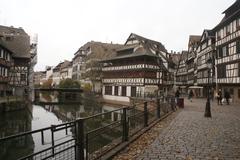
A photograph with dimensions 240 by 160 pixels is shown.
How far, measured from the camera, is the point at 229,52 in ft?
113

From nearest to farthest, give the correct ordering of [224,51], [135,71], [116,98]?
1. [224,51]
2. [135,71]
3. [116,98]

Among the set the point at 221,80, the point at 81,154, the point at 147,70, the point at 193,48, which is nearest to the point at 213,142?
the point at 81,154

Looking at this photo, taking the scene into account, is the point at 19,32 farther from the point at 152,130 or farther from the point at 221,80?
the point at 152,130

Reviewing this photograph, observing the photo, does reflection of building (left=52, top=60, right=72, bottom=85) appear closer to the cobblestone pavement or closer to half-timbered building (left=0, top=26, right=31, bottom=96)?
half-timbered building (left=0, top=26, right=31, bottom=96)

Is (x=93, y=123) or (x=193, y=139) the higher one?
(x=193, y=139)

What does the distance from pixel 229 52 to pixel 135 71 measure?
1510 centimetres

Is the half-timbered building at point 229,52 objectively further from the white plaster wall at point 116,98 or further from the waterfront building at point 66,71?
the waterfront building at point 66,71

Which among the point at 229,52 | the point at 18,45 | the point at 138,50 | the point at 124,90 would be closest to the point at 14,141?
the point at 229,52

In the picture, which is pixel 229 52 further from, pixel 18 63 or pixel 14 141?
pixel 18 63

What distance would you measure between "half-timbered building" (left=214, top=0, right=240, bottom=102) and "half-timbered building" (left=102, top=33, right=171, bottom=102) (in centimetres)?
991

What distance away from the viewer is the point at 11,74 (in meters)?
45.7

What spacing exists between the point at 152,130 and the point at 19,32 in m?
55.8

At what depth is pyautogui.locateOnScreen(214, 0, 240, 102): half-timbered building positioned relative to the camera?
3219 cm

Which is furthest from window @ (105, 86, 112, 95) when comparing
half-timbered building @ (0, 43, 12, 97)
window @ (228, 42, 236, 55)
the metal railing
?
the metal railing
